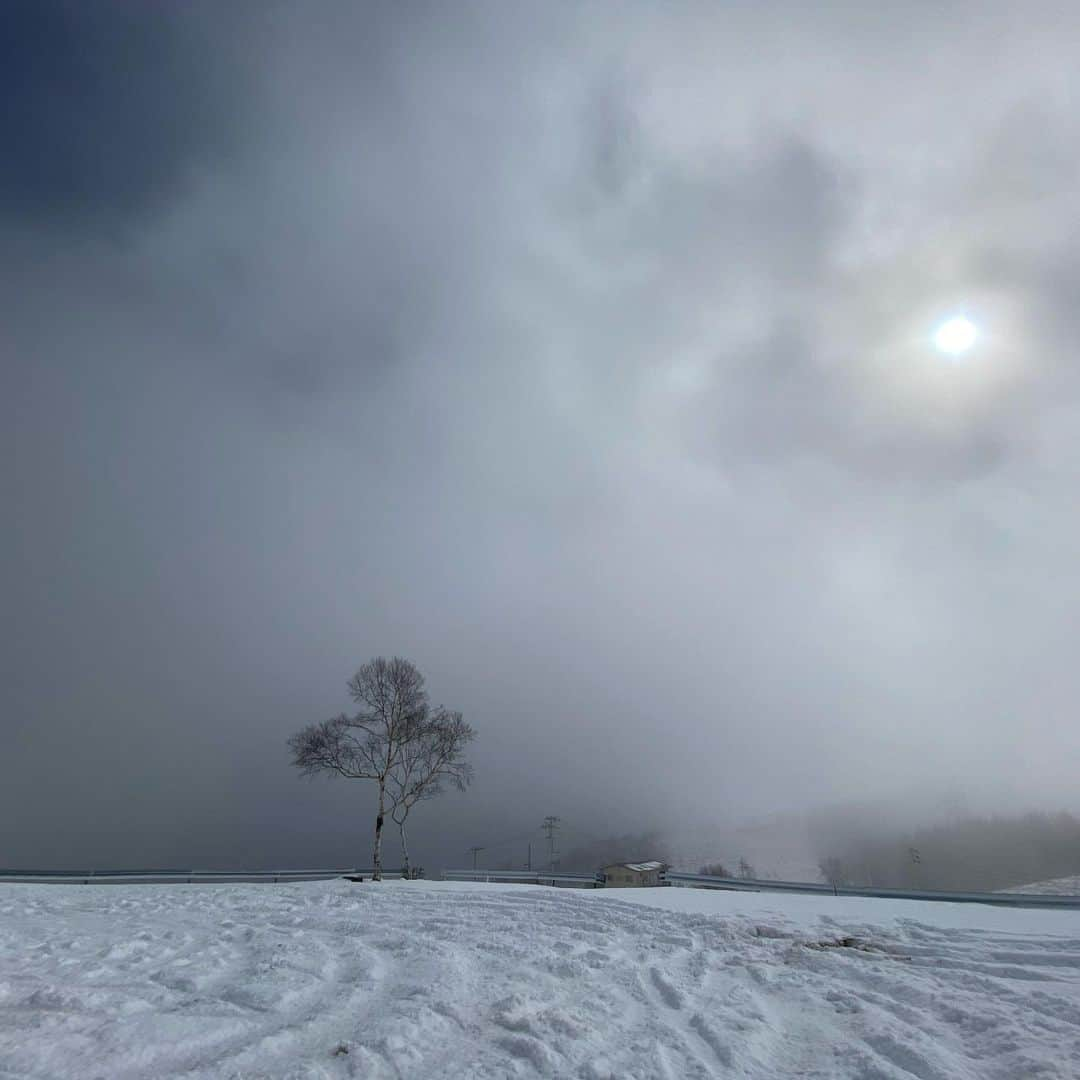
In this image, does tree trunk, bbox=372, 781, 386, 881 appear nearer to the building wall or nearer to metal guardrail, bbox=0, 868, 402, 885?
metal guardrail, bbox=0, 868, 402, 885

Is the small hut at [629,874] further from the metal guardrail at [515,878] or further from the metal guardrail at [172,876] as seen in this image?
the metal guardrail at [172,876]

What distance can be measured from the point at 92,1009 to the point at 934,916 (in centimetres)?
1195

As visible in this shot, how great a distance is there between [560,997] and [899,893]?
21240 millimetres

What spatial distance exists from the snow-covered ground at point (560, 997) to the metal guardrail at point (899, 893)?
6.20 m

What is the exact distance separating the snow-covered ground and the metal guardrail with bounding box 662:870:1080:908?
6196 millimetres

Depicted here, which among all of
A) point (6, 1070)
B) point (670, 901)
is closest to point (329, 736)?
point (670, 901)

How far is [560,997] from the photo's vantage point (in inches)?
271

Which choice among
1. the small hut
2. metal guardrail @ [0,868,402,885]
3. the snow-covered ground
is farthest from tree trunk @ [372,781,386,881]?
the small hut

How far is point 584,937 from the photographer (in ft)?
34.3

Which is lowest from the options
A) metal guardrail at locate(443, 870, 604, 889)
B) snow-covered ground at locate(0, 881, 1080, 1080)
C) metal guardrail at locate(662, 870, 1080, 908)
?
snow-covered ground at locate(0, 881, 1080, 1080)

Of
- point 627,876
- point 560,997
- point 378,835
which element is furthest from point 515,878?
point 560,997

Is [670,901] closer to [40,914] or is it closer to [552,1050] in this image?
[552,1050]

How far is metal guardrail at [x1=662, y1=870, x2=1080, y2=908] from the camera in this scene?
649 inches

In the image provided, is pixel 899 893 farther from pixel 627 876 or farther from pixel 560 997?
pixel 627 876
